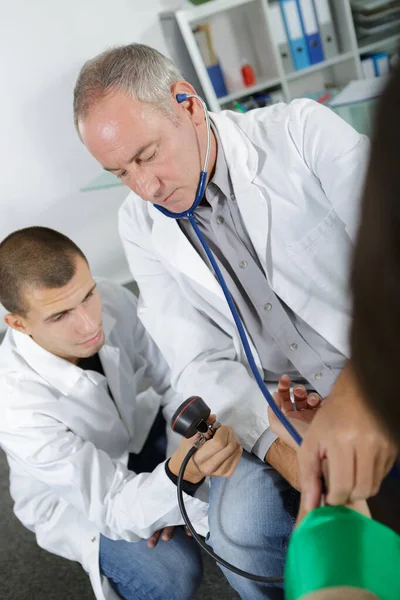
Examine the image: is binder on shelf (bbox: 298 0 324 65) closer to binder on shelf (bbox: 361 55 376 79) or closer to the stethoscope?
binder on shelf (bbox: 361 55 376 79)

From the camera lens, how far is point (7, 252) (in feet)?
4.94

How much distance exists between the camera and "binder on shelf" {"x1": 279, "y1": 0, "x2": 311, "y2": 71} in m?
3.00

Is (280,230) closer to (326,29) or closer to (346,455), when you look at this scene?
(346,455)

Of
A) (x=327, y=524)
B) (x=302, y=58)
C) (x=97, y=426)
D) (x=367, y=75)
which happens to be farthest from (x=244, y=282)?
(x=367, y=75)

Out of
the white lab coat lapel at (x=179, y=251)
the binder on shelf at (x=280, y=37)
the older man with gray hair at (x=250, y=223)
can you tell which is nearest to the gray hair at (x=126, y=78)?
the older man with gray hair at (x=250, y=223)

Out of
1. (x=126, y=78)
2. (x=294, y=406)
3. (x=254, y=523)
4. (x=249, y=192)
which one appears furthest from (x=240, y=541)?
(x=126, y=78)

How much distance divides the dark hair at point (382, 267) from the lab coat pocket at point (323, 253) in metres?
0.97

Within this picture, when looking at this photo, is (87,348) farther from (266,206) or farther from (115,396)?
(266,206)

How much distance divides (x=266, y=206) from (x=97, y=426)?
690 mm

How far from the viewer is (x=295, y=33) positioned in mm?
3129

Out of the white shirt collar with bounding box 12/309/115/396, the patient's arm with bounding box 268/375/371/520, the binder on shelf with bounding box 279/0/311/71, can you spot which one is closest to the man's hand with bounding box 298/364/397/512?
the patient's arm with bounding box 268/375/371/520

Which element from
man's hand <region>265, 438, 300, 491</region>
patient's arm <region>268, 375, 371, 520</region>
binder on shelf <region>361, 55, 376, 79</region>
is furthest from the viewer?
binder on shelf <region>361, 55, 376, 79</region>

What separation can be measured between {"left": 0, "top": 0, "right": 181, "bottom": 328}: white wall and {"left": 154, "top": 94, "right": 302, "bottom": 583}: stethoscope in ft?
7.25

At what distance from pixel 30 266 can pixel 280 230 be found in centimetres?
61
